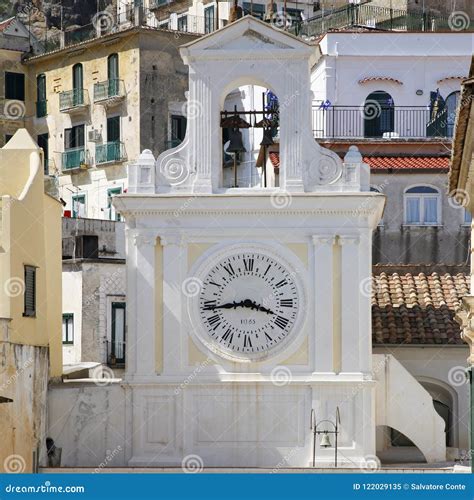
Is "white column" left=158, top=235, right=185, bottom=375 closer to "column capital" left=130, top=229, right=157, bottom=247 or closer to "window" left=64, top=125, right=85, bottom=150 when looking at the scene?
"column capital" left=130, top=229, right=157, bottom=247

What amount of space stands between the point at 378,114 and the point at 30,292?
22182 mm

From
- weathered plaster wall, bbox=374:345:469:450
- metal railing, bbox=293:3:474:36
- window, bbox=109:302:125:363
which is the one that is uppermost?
metal railing, bbox=293:3:474:36

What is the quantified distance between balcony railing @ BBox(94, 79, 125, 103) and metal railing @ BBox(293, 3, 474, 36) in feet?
21.4

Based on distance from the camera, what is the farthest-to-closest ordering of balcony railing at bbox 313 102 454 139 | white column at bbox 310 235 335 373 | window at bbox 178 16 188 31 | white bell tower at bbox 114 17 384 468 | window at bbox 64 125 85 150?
1. window at bbox 178 16 188 31
2. window at bbox 64 125 85 150
3. balcony railing at bbox 313 102 454 139
4. white column at bbox 310 235 335 373
5. white bell tower at bbox 114 17 384 468

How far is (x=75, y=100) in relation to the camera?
89.6 m

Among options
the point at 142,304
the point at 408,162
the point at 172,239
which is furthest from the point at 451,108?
the point at 142,304

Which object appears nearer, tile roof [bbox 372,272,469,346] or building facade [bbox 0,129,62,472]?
building facade [bbox 0,129,62,472]

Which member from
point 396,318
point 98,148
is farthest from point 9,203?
point 98,148

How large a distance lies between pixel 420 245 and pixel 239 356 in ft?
46.8

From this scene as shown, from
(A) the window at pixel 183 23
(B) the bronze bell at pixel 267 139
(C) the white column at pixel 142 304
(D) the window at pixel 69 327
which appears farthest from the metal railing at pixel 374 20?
(C) the white column at pixel 142 304

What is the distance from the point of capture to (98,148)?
3501 inches

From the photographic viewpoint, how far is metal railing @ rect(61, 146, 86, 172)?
8975 centimetres

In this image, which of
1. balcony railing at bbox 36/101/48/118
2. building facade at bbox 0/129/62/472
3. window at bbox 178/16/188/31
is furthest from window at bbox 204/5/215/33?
building facade at bbox 0/129/62/472

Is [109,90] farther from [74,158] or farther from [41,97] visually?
[41,97]
